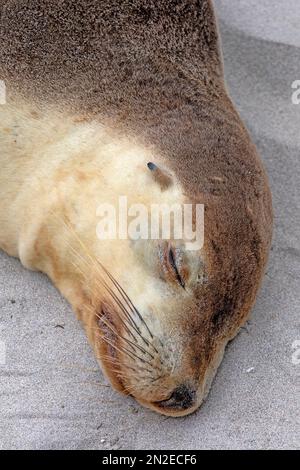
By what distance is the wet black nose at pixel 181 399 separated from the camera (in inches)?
117

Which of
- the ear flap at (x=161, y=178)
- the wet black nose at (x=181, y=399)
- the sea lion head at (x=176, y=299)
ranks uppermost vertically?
the ear flap at (x=161, y=178)

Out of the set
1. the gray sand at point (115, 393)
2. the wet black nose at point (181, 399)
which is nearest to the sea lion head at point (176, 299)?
the wet black nose at point (181, 399)

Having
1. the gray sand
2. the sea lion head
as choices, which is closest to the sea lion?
the sea lion head

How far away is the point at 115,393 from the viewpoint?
3303 mm

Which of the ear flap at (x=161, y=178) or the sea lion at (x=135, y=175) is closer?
the sea lion at (x=135, y=175)

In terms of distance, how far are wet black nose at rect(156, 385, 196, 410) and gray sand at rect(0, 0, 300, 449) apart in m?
0.21

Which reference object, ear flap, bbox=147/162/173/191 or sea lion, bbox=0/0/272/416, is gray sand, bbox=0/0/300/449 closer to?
sea lion, bbox=0/0/272/416

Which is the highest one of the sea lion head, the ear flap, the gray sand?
the ear flap

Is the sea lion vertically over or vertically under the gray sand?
over

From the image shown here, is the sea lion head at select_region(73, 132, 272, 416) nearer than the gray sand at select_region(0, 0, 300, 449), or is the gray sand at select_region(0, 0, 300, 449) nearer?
the sea lion head at select_region(73, 132, 272, 416)

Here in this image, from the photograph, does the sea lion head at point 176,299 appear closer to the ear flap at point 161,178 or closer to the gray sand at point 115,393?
the ear flap at point 161,178

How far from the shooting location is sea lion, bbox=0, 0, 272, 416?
2996 mm
